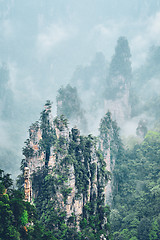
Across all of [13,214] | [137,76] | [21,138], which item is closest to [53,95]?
[137,76]

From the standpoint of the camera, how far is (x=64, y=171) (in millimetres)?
27359

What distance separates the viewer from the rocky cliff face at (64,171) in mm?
26688

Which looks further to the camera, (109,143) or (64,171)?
(109,143)

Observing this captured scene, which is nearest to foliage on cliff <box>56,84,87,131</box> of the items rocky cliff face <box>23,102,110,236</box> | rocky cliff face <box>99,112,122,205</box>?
rocky cliff face <box>99,112,122,205</box>

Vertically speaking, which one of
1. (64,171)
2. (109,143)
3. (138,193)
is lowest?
(64,171)

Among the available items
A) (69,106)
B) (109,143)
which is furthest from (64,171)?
(69,106)

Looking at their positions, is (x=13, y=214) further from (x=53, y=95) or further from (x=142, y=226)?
(x=53, y=95)

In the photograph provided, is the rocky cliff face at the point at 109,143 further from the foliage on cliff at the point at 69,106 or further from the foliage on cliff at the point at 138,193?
the foliage on cliff at the point at 69,106

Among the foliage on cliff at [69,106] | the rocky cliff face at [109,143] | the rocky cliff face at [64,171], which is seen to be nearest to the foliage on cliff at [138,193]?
the rocky cliff face at [109,143]

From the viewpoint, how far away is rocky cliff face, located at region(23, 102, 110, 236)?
2669cm

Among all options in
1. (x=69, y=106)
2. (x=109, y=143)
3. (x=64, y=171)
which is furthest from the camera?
(x=69, y=106)

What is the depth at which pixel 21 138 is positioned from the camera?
73.7 metres

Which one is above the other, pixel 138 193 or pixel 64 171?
pixel 138 193

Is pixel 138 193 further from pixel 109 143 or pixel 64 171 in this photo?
pixel 64 171
